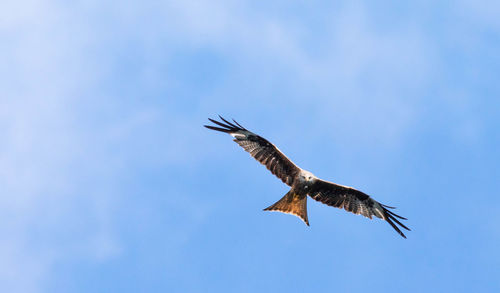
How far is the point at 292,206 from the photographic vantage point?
1500 cm

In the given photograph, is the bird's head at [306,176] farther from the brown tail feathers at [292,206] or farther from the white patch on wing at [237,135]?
the white patch on wing at [237,135]

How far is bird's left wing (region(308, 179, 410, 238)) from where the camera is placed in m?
15.2

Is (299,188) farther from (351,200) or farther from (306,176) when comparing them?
(351,200)

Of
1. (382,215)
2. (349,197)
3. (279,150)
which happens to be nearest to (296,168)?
(279,150)

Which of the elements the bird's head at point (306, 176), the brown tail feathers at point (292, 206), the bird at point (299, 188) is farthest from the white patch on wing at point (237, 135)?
the brown tail feathers at point (292, 206)

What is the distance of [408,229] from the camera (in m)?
15.0

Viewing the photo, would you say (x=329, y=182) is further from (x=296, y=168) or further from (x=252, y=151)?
(x=252, y=151)

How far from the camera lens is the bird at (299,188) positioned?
1497 centimetres

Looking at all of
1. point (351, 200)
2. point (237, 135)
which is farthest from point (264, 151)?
point (351, 200)

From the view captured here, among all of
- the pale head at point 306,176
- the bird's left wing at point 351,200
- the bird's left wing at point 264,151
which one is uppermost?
the bird's left wing at point 264,151

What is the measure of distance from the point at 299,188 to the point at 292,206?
0.55 m

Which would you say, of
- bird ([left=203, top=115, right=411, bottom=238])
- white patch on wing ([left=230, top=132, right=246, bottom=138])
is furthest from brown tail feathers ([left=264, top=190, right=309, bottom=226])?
white patch on wing ([left=230, top=132, right=246, bottom=138])

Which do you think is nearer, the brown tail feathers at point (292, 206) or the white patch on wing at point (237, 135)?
the brown tail feathers at point (292, 206)

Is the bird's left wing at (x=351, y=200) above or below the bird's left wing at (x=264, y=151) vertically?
below
